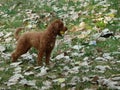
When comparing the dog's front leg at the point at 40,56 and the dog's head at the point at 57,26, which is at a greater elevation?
the dog's head at the point at 57,26

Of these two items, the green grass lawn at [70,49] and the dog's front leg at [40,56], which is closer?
the green grass lawn at [70,49]

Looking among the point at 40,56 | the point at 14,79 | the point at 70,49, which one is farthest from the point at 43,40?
the point at 70,49

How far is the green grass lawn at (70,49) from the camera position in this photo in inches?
405

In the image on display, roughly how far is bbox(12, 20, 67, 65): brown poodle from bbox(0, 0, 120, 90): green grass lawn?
0.42 m

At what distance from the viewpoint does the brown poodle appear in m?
11.4

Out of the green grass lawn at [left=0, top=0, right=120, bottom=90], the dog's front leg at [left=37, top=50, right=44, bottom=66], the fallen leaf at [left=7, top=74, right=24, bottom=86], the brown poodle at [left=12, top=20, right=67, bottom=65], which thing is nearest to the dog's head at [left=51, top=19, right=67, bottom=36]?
the brown poodle at [left=12, top=20, right=67, bottom=65]

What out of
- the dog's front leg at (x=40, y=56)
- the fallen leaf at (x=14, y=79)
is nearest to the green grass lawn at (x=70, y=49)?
the fallen leaf at (x=14, y=79)

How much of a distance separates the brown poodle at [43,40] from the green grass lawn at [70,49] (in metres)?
0.42

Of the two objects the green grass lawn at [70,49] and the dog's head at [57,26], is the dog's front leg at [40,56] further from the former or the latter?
the dog's head at [57,26]

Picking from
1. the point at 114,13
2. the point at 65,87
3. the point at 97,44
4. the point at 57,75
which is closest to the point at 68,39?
the point at 97,44

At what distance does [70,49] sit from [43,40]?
93.3 inches

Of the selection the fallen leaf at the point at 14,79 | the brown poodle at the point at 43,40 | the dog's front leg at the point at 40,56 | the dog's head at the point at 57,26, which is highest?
the dog's head at the point at 57,26

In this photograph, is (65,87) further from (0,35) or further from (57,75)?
(0,35)

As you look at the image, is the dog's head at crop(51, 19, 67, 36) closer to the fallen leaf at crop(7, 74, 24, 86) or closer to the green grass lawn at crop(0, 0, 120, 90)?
the green grass lawn at crop(0, 0, 120, 90)
